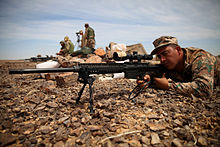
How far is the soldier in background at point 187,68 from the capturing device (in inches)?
123

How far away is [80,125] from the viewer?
8.13ft

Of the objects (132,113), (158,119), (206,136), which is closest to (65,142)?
(132,113)

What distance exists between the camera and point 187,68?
3.80 m

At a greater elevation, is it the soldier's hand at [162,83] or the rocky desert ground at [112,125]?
the soldier's hand at [162,83]

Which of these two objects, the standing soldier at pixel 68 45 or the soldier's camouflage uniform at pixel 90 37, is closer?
the soldier's camouflage uniform at pixel 90 37

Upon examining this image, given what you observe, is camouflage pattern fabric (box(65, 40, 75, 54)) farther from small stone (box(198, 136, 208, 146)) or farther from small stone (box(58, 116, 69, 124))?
small stone (box(198, 136, 208, 146))

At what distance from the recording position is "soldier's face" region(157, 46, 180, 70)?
369 cm

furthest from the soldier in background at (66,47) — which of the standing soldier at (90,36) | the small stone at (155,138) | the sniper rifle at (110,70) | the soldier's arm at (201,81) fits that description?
the small stone at (155,138)

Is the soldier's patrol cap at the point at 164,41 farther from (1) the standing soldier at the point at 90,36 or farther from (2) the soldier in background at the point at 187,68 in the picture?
(1) the standing soldier at the point at 90,36

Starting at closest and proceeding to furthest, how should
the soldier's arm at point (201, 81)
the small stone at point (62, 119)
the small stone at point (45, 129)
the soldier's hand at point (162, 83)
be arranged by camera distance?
the small stone at point (45, 129) → the small stone at point (62, 119) → the soldier's arm at point (201, 81) → the soldier's hand at point (162, 83)

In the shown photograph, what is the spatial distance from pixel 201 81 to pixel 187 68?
813 millimetres

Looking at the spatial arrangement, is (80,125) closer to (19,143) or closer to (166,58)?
(19,143)

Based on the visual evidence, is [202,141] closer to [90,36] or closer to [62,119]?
[62,119]

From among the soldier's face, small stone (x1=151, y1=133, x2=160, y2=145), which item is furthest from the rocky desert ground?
the soldier's face
